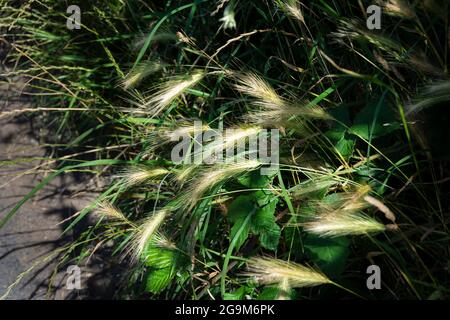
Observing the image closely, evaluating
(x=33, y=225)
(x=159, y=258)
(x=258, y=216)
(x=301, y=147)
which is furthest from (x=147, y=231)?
(x=33, y=225)

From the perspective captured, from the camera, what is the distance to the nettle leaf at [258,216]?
196 centimetres

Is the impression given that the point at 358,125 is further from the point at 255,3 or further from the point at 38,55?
the point at 38,55

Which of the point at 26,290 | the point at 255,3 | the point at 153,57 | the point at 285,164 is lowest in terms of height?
the point at 26,290

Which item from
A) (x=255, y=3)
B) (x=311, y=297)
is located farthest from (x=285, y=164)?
(x=255, y=3)

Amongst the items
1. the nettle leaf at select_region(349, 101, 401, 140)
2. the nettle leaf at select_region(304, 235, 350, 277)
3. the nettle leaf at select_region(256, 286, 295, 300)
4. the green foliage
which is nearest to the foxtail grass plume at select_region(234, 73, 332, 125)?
the green foliage

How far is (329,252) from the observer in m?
1.85

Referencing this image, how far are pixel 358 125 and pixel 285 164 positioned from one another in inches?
9.9

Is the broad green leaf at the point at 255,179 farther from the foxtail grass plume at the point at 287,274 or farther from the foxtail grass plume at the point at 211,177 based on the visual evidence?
the foxtail grass plume at the point at 287,274

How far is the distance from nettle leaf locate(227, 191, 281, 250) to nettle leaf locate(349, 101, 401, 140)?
1.08 ft

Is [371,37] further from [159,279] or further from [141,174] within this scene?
[159,279]

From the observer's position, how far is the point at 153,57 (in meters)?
2.62

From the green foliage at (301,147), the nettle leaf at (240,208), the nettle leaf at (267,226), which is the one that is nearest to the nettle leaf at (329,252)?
the green foliage at (301,147)

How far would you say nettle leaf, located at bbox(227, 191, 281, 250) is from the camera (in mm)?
1960
